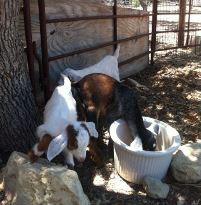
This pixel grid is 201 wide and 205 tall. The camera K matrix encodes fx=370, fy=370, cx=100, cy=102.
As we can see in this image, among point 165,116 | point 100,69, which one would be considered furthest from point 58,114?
point 165,116

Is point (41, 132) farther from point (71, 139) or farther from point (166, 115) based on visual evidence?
point (166, 115)

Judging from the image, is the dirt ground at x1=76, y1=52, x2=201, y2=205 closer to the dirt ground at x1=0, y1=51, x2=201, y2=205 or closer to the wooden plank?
the dirt ground at x1=0, y1=51, x2=201, y2=205

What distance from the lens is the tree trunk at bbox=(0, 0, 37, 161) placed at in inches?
123

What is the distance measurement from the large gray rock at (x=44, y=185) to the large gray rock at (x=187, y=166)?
957mm

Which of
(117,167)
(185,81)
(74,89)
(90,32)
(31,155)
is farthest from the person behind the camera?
(185,81)

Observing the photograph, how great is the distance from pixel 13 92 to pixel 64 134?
0.69m

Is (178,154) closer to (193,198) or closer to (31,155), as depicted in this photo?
(193,198)

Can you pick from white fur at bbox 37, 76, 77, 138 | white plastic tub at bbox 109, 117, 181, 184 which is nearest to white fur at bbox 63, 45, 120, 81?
white fur at bbox 37, 76, 77, 138

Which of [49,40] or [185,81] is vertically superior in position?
[49,40]

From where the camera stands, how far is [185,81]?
5.98m

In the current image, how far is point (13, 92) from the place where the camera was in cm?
329

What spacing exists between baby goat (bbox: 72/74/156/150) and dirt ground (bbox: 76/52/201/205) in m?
0.37

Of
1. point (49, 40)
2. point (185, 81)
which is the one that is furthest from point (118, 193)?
point (185, 81)

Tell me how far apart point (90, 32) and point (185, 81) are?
188 cm
